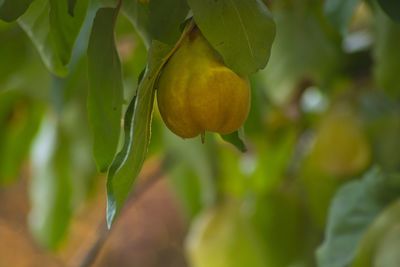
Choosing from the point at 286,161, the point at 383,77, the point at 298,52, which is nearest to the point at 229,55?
the point at 383,77

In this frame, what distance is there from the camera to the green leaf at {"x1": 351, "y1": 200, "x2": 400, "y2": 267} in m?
0.72

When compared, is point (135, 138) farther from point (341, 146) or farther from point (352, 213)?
point (341, 146)

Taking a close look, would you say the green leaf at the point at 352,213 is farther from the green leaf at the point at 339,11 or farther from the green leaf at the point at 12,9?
the green leaf at the point at 12,9

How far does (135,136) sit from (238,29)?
0.06 meters

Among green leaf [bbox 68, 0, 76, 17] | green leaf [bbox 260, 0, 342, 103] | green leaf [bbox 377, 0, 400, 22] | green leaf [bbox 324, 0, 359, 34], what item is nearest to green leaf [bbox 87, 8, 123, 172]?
green leaf [bbox 68, 0, 76, 17]

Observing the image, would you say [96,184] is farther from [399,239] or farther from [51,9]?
[51,9]

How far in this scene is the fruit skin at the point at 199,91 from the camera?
47cm

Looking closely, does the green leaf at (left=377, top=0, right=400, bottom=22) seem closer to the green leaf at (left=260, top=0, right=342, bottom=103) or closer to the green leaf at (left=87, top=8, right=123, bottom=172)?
the green leaf at (left=87, top=8, right=123, bottom=172)

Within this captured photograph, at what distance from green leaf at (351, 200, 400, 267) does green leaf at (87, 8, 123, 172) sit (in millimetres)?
250

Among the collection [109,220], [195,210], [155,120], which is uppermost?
[109,220]

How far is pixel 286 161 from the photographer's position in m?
1.26

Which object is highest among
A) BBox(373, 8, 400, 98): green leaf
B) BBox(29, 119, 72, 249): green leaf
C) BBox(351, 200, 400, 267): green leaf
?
BBox(351, 200, 400, 267): green leaf

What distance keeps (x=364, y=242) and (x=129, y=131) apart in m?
0.30

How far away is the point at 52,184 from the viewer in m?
1.21
